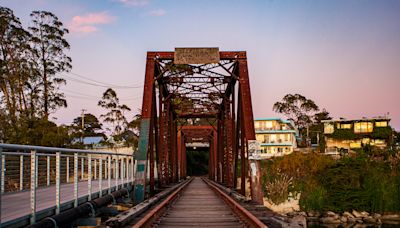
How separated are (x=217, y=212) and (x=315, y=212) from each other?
70.1ft

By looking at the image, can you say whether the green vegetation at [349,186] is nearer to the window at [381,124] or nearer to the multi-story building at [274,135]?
the multi-story building at [274,135]

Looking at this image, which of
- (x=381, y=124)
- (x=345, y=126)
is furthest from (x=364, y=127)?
(x=345, y=126)

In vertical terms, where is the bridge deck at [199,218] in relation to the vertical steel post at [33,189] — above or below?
below

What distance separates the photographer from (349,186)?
1259 inches

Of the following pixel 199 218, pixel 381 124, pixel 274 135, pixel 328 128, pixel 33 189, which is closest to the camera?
pixel 33 189

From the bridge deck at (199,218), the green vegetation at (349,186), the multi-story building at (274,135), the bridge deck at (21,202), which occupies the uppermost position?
the multi-story building at (274,135)

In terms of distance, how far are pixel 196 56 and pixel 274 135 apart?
225ft

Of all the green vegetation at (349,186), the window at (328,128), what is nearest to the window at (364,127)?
the window at (328,128)

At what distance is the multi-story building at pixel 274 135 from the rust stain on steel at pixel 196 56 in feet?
217

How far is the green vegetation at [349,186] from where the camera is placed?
30700 millimetres

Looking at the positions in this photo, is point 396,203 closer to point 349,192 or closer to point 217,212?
Result: point 349,192

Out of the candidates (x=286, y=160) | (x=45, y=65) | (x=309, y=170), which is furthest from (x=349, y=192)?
(x=45, y=65)

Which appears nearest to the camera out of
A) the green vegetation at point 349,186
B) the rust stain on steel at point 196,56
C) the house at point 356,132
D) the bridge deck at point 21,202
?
the bridge deck at point 21,202

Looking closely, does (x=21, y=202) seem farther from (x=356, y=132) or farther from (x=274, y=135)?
(x=356, y=132)
